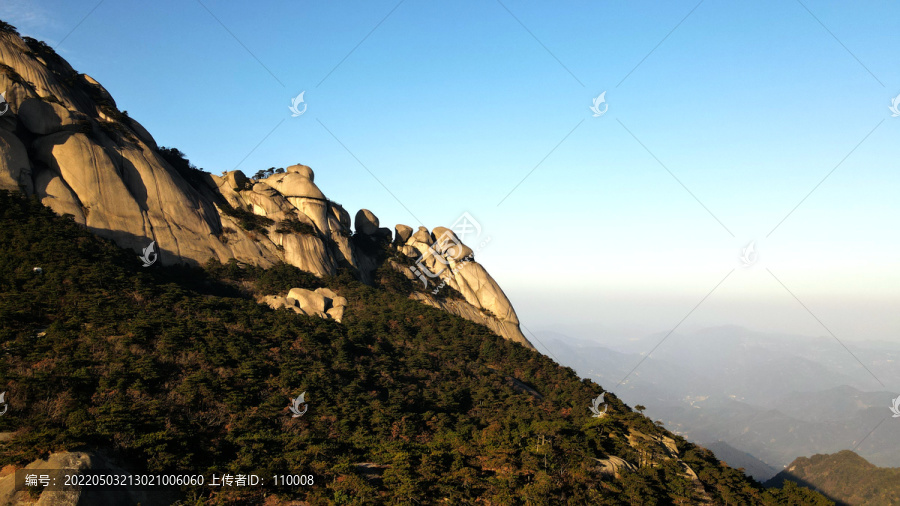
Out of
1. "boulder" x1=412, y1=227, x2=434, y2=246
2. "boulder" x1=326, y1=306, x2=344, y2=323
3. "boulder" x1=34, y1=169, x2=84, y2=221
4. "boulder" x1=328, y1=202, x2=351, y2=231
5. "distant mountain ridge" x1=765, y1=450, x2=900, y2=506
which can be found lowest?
"distant mountain ridge" x1=765, y1=450, x2=900, y2=506

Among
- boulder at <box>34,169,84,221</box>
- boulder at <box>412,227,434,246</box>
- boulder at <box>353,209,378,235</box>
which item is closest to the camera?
boulder at <box>34,169,84,221</box>

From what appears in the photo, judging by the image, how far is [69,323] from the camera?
83.9 feet

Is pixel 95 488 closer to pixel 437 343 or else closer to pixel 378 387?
pixel 378 387

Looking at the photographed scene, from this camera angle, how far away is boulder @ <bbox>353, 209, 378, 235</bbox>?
66.0 meters

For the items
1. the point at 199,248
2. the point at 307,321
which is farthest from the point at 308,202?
the point at 307,321

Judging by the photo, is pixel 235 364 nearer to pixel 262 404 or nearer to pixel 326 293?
pixel 262 404

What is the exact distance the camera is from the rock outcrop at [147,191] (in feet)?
120
